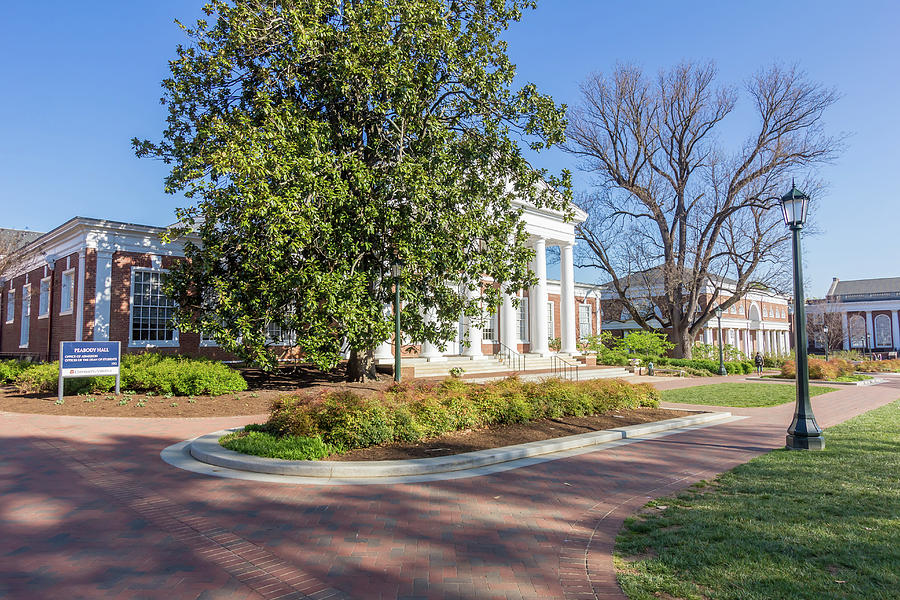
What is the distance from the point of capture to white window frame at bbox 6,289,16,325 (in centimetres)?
2709

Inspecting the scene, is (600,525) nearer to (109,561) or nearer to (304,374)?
(109,561)

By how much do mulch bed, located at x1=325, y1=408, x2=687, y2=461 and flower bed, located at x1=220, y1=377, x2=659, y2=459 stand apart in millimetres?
178

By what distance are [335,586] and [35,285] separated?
2728 cm

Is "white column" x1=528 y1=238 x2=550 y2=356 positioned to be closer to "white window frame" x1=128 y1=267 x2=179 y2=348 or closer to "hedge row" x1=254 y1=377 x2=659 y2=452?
"hedge row" x1=254 y1=377 x2=659 y2=452

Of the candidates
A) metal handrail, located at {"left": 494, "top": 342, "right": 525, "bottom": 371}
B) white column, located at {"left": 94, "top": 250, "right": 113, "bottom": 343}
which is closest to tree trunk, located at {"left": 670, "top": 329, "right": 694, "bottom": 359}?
metal handrail, located at {"left": 494, "top": 342, "right": 525, "bottom": 371}

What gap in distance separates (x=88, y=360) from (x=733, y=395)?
20531 mm

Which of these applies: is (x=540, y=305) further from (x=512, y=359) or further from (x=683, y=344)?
(x=683, y=344)

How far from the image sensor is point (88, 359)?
566 inches

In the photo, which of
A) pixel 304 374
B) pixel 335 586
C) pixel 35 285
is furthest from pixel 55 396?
pixel 335 586

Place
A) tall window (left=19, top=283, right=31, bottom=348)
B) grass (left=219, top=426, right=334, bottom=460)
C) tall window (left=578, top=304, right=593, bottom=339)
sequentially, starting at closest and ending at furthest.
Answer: grass (left=219, top=426, right=334, bottom=460) → tall window (left=19, top=283, right=31, bottom=348) → tall window (left=578, top=304, right=593, bottom=339)

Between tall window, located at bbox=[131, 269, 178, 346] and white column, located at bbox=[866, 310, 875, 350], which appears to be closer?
tall window, located at bbox=[131, 269, 178, 346]

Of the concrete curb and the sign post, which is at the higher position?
the sign post

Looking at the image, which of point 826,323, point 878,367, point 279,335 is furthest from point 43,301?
point 826,323

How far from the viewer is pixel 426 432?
9234 millimetres
